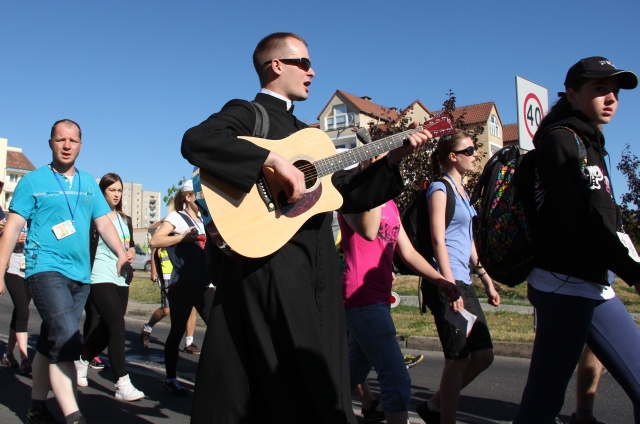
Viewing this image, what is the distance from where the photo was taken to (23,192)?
460 centimetres

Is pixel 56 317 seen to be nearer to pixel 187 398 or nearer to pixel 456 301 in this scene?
pixel 187 398

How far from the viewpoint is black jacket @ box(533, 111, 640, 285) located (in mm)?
2818

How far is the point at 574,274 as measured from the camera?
2938mm

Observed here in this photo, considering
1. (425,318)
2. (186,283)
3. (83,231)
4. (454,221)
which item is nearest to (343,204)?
(454,221)

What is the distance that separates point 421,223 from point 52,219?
8.48 feet

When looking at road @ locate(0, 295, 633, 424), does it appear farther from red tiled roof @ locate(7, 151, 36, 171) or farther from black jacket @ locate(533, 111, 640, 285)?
red tiled roof @ locate(7, 151, 36, 171)

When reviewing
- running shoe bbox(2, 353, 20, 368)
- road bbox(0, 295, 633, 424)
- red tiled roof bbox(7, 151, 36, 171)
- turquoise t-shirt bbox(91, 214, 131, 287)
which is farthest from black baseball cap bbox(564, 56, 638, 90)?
red tiled roof bbox(7, 151, 36, 171)

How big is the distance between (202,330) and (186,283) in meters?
5.30

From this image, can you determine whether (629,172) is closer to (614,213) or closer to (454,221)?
(454,221)

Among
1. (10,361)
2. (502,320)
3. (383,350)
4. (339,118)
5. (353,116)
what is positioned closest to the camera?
(383,350)

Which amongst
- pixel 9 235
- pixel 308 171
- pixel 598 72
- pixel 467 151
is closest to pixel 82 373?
pixel 9 235

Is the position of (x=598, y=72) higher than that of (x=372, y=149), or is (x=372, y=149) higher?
(x=598, y=72)

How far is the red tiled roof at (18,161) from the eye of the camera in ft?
313

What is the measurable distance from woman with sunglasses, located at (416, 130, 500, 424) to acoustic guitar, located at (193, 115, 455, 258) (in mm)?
1401
